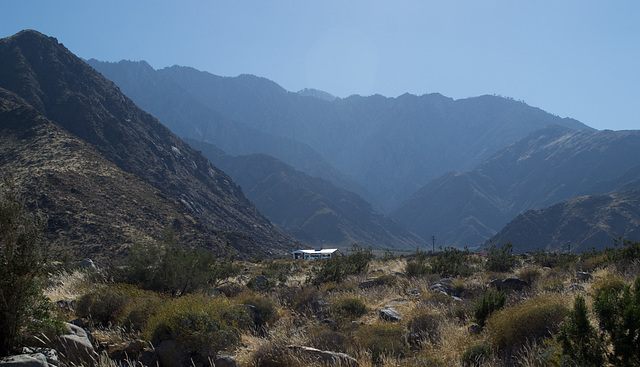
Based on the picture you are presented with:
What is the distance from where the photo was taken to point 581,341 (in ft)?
16.1

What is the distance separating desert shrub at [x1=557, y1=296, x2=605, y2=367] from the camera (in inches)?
188

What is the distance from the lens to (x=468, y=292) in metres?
12.7

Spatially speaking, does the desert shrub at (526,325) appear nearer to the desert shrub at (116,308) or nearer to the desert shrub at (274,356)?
the desert shrub at (274,356)

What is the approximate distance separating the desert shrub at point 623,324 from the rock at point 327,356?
3537 millimetres

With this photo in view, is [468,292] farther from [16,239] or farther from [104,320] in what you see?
[16,239]

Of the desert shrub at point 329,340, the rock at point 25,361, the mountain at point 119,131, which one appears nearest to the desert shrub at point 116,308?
the rock at point 25,361

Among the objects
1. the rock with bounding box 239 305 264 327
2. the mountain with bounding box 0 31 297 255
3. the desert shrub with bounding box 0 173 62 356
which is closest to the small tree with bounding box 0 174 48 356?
the desert shrub with bounding box 0 173 62 356

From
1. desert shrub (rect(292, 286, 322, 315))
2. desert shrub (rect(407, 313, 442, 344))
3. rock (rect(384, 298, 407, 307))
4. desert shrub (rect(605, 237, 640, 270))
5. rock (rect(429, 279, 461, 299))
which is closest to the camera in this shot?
desert shrub (rect(407, 313, 442, 344))

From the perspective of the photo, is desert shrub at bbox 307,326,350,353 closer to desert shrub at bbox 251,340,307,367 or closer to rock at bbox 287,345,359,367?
rock at bbox 287,345,359,367

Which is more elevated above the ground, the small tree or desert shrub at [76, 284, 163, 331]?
the small tree

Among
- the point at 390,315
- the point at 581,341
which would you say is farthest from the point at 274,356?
the point at 581,341

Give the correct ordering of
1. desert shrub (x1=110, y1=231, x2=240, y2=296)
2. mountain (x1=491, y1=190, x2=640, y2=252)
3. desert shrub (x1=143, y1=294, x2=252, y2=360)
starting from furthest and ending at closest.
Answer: mountain (x1=491, y1=190, x2=640, y2=252) < desert shrub (x1=110, y1=231, x2=240, y2=296) < desert shrub (x1=143, y1=294, x2=252, y2=360)

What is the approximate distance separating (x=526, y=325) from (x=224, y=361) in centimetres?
532

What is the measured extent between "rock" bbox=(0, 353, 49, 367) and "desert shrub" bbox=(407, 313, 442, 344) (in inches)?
251
